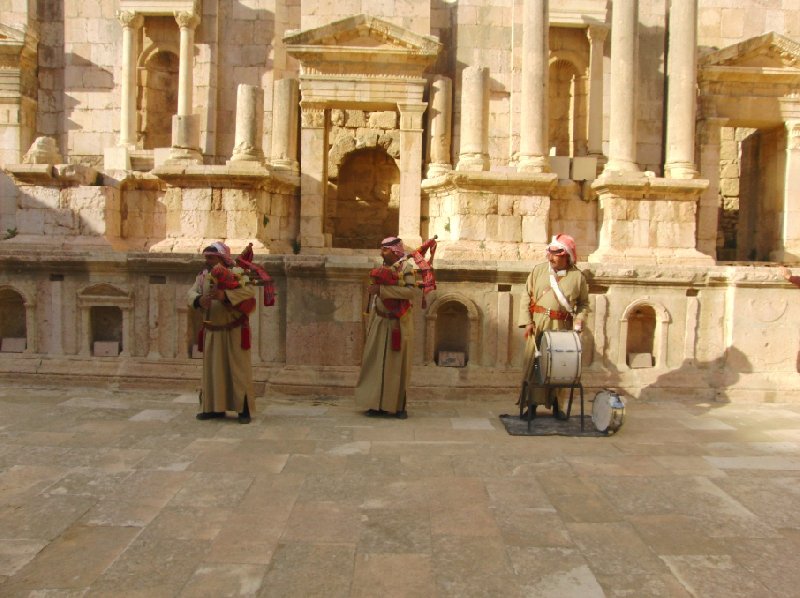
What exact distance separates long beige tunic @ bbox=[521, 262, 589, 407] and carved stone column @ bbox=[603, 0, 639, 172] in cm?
562

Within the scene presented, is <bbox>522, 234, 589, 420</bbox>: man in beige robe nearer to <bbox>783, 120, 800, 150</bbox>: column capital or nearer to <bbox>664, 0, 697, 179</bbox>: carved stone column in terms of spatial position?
<bbox>664, 0, 697, 179</bbox>: carved stone column

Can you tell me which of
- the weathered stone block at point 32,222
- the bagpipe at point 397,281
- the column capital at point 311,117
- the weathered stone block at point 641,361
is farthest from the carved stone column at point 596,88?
the weathered stone block at point 32,222

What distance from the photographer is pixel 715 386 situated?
8.06 metres

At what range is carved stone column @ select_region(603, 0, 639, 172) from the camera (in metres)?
11.7

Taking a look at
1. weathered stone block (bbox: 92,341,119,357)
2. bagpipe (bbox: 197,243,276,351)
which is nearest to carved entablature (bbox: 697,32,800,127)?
bagpipe (bbox: 197,243,276,351)

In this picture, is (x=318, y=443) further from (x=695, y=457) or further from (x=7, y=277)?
(x=7, y=277)

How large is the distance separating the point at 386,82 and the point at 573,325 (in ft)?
23.9

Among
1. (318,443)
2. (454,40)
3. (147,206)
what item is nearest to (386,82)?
(454,40)

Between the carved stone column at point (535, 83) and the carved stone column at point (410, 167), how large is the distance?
6.24ft

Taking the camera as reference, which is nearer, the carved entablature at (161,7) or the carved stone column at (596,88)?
the carved entablature at (161,7)

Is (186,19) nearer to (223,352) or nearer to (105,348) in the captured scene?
Answer: (105,348)

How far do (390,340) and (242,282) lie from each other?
1.58m

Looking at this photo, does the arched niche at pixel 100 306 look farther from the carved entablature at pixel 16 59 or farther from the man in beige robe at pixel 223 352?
the carved entablature at pixel 16 59

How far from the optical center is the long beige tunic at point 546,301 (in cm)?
671
